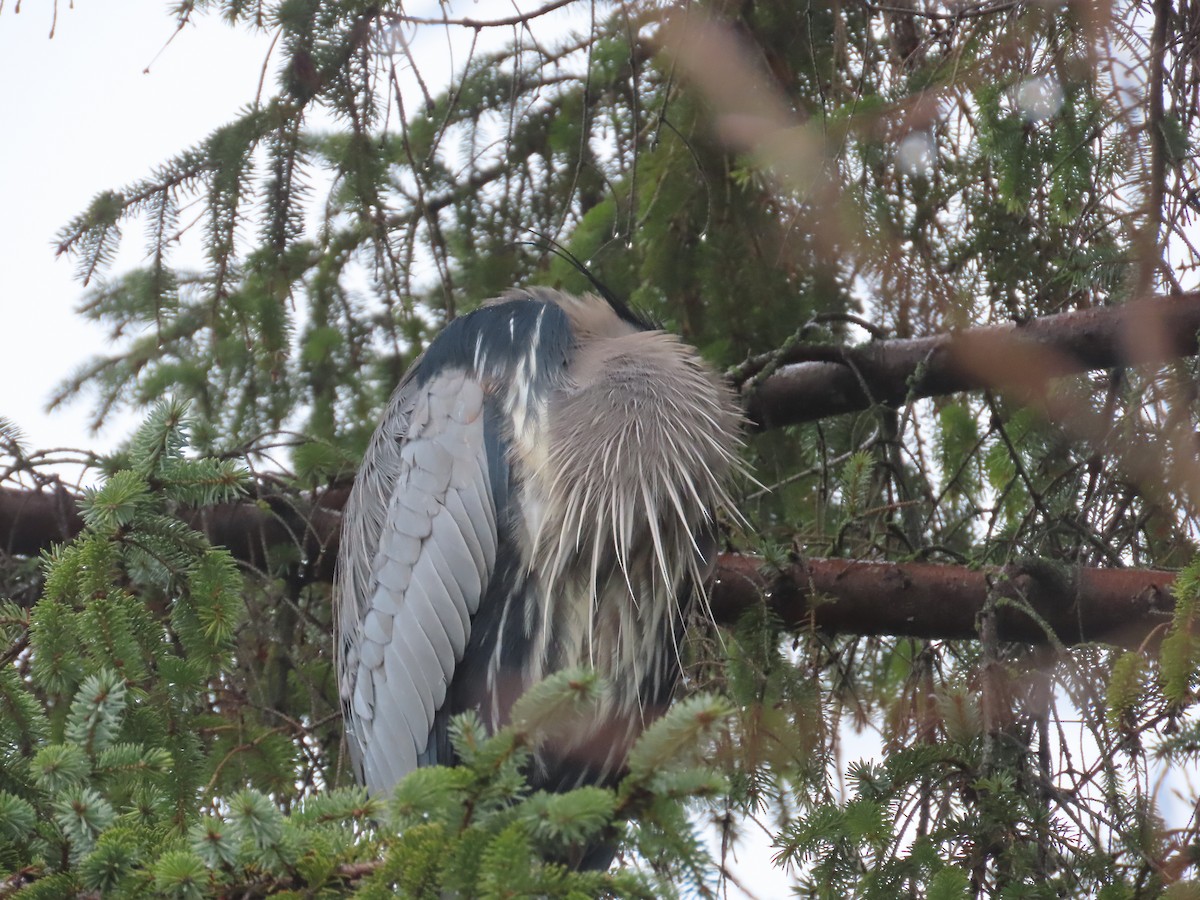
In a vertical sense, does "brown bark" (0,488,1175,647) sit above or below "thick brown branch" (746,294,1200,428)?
below

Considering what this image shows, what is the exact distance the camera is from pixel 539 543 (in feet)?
8.99

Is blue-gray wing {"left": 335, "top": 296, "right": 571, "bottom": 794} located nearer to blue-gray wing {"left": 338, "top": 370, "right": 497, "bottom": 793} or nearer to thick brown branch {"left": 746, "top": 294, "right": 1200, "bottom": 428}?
blue-gray wing {"left": 338, "top": 370, "right": 497, "bottom": 793}

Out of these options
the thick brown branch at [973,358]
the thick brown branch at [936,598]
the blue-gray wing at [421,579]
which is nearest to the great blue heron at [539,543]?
the blue-gray wing at [421,579]

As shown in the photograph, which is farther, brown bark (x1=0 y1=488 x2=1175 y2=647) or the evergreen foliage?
brown bark (x1=0 y1=488 x2=1175 y2=647)

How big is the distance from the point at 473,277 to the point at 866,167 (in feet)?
6.11

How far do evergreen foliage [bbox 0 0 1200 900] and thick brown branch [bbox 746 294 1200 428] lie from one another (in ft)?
0.22

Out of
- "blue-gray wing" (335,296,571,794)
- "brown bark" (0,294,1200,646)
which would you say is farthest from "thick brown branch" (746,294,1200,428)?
"blue-gray wing" (335,296,571,794)

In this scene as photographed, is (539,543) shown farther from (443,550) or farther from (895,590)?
(895,590)

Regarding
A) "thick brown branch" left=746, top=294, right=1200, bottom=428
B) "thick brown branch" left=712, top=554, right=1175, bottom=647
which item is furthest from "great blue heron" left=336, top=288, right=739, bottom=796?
Result: "thick brown branch" left=746, top=294, right=1200, bottom=428

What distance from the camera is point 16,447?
285 cm

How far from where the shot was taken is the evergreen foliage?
4.90ft

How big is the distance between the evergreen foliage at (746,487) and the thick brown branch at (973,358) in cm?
7

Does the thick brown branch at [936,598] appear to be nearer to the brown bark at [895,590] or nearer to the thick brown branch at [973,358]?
the brown bark at [895,590]

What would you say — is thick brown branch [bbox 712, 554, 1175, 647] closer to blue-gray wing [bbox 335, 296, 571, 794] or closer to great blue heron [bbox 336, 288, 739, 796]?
great blue heron [bbox 336, 288, 739, 796]
